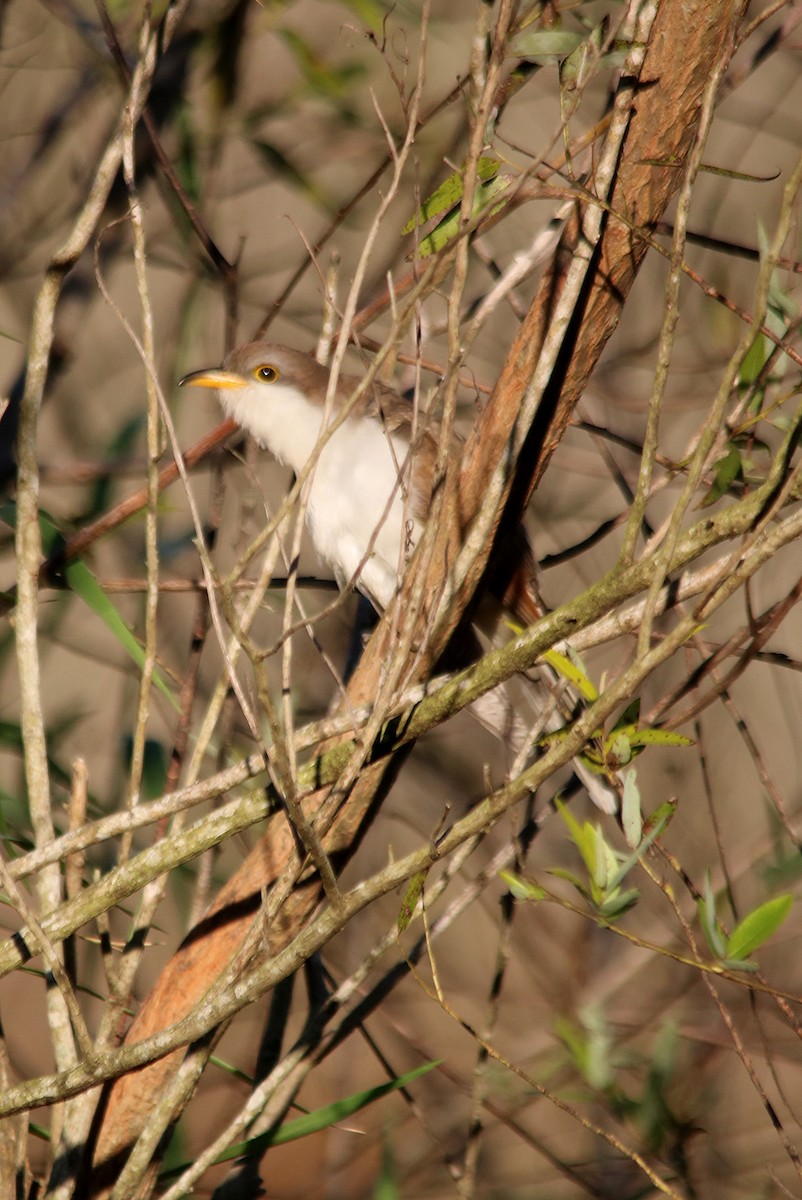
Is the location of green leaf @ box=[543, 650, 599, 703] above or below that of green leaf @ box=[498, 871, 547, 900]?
above

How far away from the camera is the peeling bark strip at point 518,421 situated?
5.34 ft

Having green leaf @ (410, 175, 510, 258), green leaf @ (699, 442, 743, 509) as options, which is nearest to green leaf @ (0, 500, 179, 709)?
green leaf @ (410, 175, 510, 258)

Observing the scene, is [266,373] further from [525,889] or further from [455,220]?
[525,889]

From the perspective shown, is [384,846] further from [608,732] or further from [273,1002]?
[608,732]

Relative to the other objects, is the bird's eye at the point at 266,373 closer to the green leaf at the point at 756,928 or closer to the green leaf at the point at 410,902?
the green leaf at the point at 410,902

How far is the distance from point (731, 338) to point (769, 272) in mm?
2565

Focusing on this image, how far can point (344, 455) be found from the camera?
3088mm

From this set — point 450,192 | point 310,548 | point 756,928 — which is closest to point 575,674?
point 756,928

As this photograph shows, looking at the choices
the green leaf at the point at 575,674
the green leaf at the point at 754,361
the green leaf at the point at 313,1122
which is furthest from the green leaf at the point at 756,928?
the green leaf at the point at 754,361

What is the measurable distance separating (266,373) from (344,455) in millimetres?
379

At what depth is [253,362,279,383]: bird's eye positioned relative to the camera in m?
3.25

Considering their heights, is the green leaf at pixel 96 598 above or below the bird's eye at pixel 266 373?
below

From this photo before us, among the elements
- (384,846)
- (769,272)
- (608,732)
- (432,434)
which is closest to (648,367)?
(432,434)

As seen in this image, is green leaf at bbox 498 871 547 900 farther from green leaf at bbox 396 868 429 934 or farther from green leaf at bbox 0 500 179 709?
green leaf at bbox 0 500 179 709
